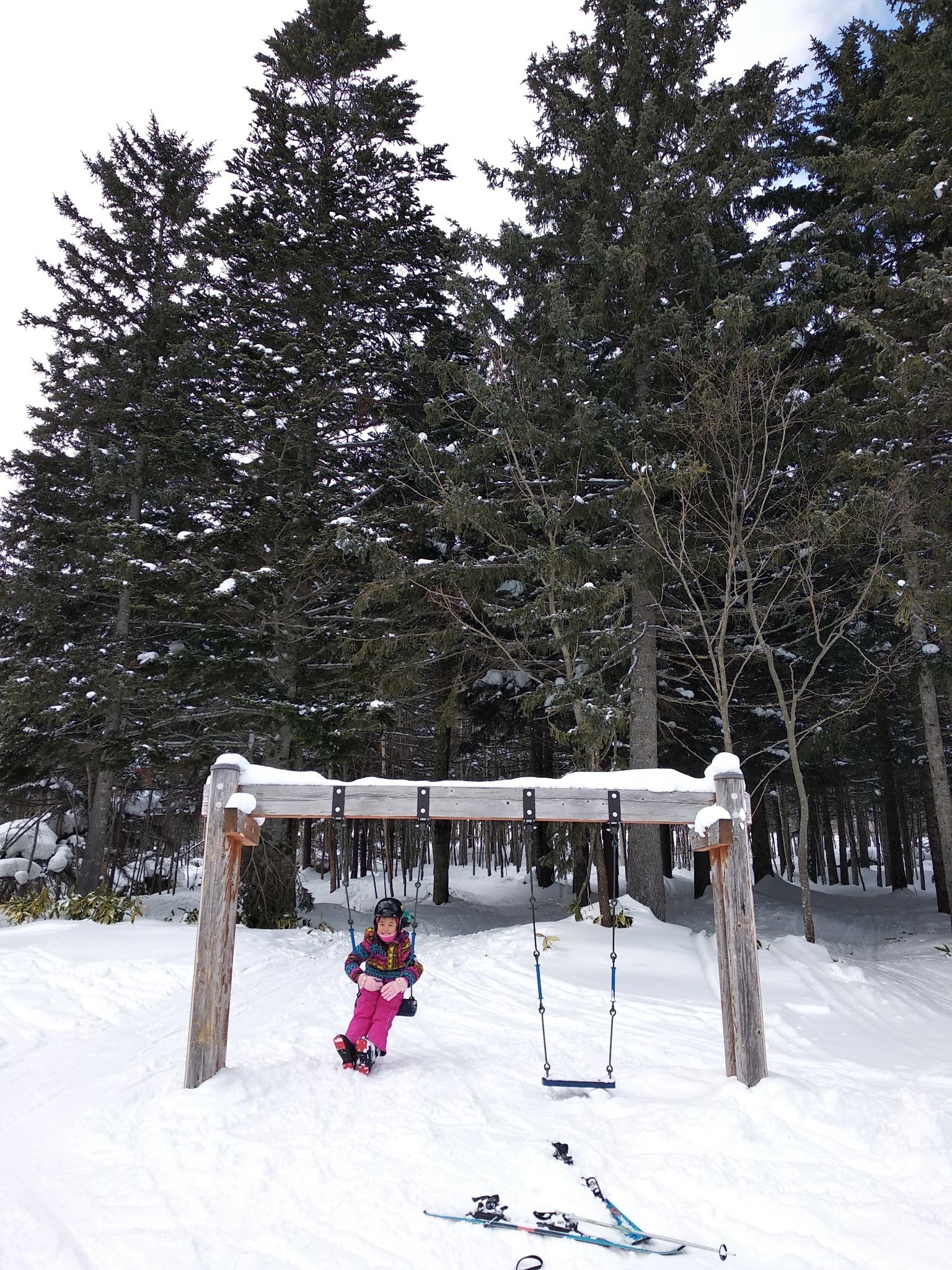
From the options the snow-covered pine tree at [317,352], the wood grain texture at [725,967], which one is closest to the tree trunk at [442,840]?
the snow-covered pine tree at [317,352]

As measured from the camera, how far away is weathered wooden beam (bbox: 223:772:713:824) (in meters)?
5.75

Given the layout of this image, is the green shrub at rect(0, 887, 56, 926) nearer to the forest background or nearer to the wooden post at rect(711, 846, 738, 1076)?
the forest background

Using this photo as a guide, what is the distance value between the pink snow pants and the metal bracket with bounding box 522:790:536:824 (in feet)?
6.38

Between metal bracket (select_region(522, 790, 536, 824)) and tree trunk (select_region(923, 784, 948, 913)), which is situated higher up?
metal bracket (select_region(522, 790, 536, 824))

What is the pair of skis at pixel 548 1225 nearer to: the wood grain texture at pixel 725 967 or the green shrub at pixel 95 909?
the wood grain texture at pixel 725 967

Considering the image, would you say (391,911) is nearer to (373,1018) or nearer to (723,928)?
(373,1018)

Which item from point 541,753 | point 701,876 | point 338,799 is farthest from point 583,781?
point 701,876

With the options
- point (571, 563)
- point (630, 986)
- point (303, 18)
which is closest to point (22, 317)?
point (303, 18)

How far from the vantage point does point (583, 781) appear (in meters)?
5.90

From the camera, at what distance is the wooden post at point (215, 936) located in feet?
17.6

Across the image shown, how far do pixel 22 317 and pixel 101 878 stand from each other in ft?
43.7

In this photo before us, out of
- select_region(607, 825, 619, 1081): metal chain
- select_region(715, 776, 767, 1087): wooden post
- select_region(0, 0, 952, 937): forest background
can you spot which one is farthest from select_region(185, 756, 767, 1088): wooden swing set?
select_region(0, 0, 952, 937): forest background

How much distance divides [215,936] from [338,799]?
141 centimetres

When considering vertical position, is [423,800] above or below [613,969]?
above
